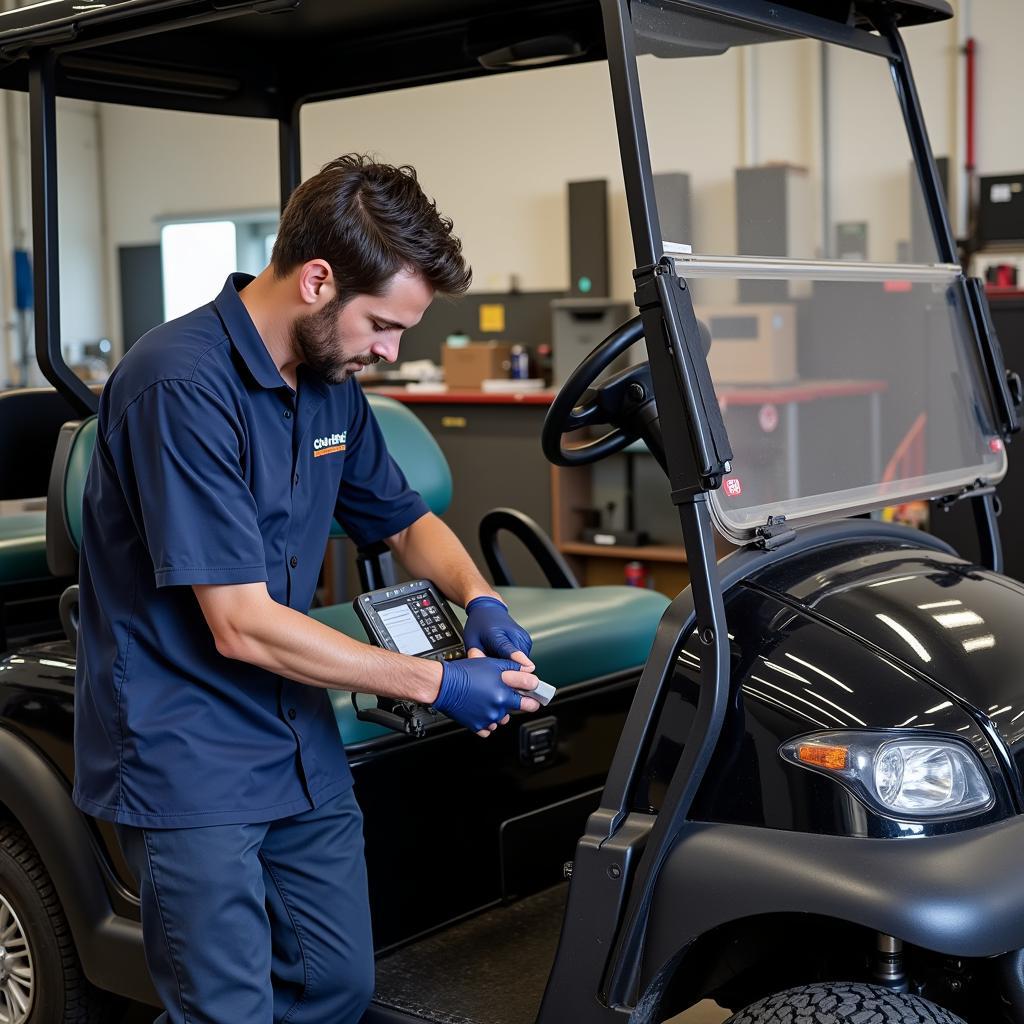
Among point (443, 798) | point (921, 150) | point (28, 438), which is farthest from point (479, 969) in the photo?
point (921, 150)

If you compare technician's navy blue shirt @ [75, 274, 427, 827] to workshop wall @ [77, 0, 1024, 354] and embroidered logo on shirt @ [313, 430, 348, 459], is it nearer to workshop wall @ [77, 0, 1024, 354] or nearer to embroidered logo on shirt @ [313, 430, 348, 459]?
embroidered logo on shirt @ [313, 430, 348, 459]

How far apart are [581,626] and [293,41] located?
129 cm

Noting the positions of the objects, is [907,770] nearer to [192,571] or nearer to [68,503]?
[192,571]

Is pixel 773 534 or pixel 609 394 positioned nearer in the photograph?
pixel 773 534

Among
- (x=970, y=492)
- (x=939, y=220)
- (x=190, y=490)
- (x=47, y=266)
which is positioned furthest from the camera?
(x=47, y=266)

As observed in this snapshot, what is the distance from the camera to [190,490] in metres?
1.71

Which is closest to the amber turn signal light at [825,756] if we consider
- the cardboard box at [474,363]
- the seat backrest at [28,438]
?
the seat backrest at [28,438]

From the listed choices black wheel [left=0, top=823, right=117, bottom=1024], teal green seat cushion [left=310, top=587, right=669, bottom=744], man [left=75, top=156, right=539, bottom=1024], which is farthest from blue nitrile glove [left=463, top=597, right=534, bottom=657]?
black wheel [left=0, top=823, right=117, bottom=1024]

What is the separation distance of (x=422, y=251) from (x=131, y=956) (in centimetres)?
119

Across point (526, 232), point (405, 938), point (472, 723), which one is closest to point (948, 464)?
point (472, 723)

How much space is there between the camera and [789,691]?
5.30 ft

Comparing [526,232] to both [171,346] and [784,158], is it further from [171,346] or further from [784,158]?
[171,346]

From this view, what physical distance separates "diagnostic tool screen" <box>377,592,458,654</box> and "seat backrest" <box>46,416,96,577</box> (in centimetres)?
68

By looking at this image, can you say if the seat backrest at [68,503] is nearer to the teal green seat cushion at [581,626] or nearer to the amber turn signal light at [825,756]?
the teal green seat cushion at [581,626]
